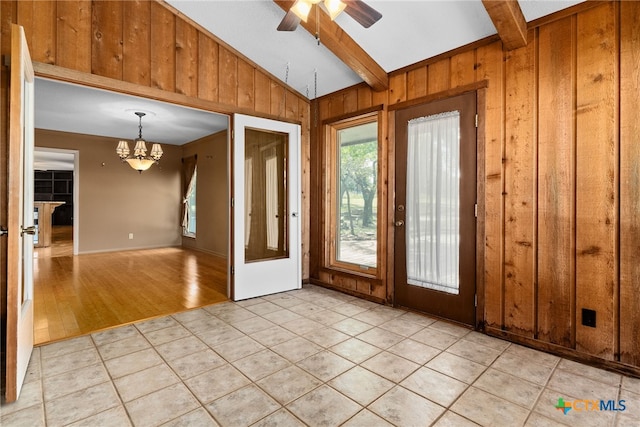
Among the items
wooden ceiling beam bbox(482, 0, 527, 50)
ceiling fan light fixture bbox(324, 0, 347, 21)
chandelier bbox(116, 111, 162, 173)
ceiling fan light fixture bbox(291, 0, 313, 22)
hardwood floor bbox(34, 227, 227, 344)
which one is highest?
wooden ceiling beam bbox(482, 0, 527, 50)

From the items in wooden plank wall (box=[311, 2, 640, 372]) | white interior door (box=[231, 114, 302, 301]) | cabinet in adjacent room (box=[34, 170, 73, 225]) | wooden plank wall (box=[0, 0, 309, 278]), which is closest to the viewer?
wooden plank wall (box=[311, 2, 640, 372])

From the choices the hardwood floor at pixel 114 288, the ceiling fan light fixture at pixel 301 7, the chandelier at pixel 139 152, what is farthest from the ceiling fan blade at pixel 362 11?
the chandelier at pixel 139 152

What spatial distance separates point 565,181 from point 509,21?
1267 millimetres

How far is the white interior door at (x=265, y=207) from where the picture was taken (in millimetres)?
3770

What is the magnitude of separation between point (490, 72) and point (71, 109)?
19.8 feet

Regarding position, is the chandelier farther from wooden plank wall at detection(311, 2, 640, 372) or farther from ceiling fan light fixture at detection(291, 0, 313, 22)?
wooden plank wall at detection(311, 2, 640, 372)

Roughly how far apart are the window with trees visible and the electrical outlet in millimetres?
1896

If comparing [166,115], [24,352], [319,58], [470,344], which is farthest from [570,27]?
[166,115]

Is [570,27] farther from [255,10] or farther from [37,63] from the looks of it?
[37,63]

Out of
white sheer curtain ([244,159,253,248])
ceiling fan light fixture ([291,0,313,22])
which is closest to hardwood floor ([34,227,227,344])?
white sheer curtain ([244,159,253,248])

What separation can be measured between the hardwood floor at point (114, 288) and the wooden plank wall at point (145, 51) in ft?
5.05

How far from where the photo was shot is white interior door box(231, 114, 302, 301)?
12.4 feet

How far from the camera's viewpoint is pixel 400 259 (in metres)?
3.49

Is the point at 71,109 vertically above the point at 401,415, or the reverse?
the point at 71,109
